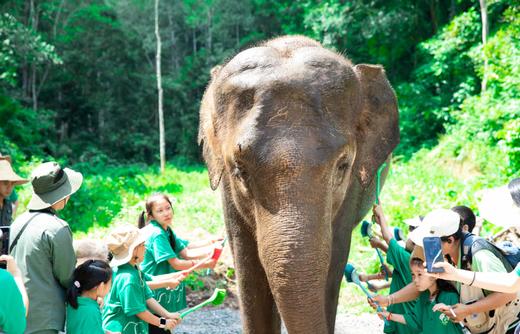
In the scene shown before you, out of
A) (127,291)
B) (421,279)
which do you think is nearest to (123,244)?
(127,291)

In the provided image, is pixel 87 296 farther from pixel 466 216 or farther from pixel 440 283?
pixel 466 216

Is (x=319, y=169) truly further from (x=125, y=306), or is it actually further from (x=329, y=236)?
(x=125, y=306)

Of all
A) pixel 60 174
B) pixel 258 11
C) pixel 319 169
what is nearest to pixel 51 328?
pixel 60 174

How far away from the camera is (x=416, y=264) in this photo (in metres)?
3.68

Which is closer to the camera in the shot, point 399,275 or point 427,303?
point 427,303

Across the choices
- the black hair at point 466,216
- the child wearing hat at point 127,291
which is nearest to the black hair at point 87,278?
the child wearing hat at point 127,291

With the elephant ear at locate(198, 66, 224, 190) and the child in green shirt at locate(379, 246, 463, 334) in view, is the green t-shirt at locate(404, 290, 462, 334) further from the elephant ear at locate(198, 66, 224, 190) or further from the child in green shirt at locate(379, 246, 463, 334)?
the elephant ear at locate(198, 66, 224, 190)

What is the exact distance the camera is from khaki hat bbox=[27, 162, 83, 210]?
11.4 ft

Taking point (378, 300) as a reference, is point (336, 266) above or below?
above

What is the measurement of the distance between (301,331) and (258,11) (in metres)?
33.9

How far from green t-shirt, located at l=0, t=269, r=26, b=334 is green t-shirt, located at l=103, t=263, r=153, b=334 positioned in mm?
1052

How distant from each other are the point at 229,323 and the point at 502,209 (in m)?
4.20

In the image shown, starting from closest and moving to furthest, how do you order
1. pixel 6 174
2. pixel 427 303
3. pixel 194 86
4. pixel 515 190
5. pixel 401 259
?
1. pixel 515 190
2. pixel 427 303
3. pixel 401 259
4. pixel 6 174
5. pixel 194 86

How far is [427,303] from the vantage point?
388cm
